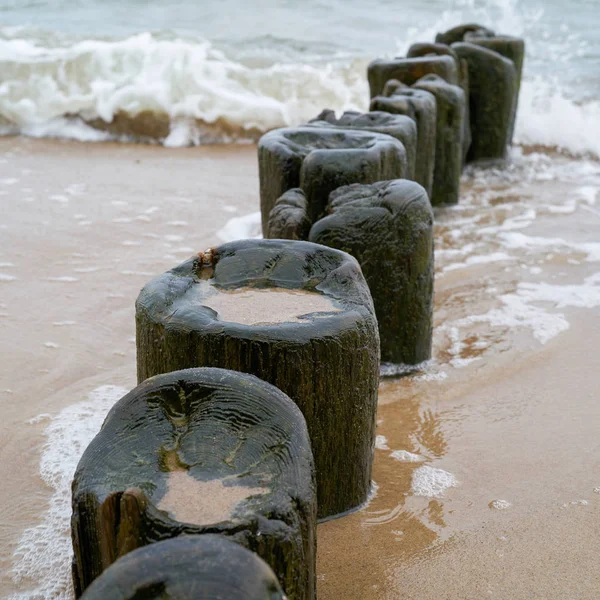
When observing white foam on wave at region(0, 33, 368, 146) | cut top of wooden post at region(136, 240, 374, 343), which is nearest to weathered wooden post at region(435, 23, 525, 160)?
white foam on wave at region(0, 33, 368, 146)

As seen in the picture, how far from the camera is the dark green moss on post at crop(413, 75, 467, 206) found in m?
5.74

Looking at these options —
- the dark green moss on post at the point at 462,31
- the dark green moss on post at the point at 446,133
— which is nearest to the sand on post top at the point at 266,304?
the dark green moss on post at the point at 446,133

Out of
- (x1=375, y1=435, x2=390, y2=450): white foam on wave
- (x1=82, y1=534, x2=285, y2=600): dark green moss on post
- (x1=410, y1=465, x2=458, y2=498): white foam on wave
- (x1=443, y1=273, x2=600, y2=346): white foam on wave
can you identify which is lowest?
(x1=443, y1=273, x2=600, y2=346): white foam on wave

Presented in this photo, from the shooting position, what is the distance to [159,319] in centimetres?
229

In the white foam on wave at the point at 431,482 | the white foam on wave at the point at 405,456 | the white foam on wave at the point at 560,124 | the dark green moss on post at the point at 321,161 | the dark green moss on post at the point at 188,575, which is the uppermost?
the dark green moss on post at the point at 188,575

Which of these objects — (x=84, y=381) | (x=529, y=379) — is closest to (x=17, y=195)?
(x=84, y=381)

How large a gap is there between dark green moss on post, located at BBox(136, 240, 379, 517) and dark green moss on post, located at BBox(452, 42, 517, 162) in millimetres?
4825

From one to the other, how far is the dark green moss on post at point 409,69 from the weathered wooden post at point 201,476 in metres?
4.65

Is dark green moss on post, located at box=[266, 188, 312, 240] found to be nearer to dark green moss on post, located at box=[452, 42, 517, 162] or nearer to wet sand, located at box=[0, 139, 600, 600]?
wet sand, located at box=[0, 139, 600, 600]

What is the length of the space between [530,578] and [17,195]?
5.19 metres

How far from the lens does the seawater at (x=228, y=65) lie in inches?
362

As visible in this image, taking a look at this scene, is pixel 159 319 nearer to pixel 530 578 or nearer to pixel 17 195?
pixel 530 578

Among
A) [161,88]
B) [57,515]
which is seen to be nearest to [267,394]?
[57,515]

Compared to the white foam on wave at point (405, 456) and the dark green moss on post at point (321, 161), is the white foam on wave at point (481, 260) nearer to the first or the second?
the dark green moss on post at point (321, 161)
